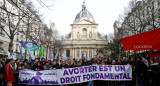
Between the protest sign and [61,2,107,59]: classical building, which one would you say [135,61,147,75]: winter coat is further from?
[61,2,107,59]: classical building

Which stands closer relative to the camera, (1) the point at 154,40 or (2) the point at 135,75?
Answer: (1) the point at 154,40

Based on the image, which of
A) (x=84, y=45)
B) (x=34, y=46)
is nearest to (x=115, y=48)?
(x=34, y=46)

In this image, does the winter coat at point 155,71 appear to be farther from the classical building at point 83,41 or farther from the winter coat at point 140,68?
the classical building at point 83,41

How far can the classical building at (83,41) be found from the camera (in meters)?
73.7

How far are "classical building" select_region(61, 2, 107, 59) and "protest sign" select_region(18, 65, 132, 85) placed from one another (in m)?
64.1

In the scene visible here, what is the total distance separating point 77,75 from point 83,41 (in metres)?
65.0

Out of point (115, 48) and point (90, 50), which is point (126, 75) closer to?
point (115, 48)

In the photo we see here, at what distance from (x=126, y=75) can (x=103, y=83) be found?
1.45 metres

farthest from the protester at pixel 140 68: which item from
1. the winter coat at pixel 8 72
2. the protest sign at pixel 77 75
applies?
the winter coat at pixel 8 72

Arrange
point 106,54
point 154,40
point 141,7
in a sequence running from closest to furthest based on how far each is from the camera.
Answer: point 154,40 → point 141,7 → point 106,54

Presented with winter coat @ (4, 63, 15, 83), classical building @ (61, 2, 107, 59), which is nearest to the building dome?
classical building @ (61, 2, 107, 59)

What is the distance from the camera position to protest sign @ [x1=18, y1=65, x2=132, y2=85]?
899 cm

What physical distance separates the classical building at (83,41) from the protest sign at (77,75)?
6405 cm

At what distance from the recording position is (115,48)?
111ft
